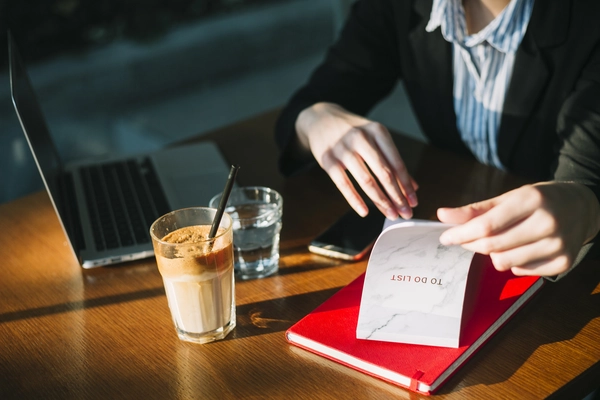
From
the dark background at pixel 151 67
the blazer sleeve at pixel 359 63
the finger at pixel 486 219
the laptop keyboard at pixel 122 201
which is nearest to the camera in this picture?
the finger at pixel 486 219

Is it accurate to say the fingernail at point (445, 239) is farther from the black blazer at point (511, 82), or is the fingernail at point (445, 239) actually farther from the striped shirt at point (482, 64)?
the striped shirt at point (482, 64)

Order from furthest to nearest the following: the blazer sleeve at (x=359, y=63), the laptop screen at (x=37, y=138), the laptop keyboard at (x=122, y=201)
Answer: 1. the blazer sleeve at (x=359, y=63)
2. the laptop keyboard at (x=122, y=201)
3. the laptop screen at (x=37, y=138)

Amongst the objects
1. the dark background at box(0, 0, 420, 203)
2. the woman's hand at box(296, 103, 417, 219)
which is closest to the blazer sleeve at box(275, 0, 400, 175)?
the woman's hand at box(296, 103, 417, 219)

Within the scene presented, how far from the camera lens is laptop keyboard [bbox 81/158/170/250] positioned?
43.3 inches

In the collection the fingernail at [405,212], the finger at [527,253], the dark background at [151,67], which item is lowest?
the dark background at [151,67]

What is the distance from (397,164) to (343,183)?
0.09 metres

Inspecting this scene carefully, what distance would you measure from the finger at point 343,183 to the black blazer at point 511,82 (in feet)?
0.67

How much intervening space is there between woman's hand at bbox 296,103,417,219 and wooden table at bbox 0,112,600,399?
0.34 ft

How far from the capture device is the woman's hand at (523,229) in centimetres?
76

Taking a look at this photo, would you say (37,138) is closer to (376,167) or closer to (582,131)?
(376,167)

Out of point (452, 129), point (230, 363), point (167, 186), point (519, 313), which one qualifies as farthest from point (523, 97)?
point (230, 363)

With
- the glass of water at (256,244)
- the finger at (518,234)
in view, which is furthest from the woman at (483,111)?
the glass of water at (256,244)

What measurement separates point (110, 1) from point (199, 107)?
641mm

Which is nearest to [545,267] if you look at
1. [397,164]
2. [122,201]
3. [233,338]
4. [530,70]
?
[397,164]
